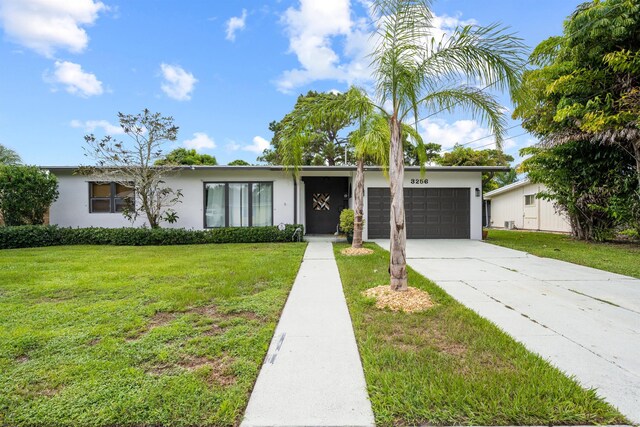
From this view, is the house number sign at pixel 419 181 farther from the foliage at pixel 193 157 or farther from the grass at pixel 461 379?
the foliage at pixel 193 157

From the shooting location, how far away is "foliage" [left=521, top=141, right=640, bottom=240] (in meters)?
9.77

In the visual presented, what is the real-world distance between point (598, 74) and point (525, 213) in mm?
11538

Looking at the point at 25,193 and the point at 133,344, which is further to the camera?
the point at 25,193

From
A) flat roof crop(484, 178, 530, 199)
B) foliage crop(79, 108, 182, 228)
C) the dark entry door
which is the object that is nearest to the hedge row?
foliage crop(79, 108, 182, 228)

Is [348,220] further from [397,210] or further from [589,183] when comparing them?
[589,183]

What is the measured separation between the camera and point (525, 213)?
18.7 m

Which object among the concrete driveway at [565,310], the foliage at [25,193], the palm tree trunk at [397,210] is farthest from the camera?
the foliage at [25,193]

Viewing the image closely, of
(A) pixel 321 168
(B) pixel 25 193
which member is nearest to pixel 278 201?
(A) pixel 321 168

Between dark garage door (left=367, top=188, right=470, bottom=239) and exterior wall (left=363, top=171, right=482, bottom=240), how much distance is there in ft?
0.53

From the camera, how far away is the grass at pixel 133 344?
183cm

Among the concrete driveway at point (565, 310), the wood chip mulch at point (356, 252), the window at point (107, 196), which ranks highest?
the window at point (107, 196)

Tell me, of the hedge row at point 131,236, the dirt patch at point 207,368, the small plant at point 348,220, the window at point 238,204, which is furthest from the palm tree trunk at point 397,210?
the window at point 238,204

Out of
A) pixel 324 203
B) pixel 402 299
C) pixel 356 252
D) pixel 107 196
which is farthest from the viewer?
pixel 324 203

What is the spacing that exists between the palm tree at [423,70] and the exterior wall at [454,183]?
24.6 feet
